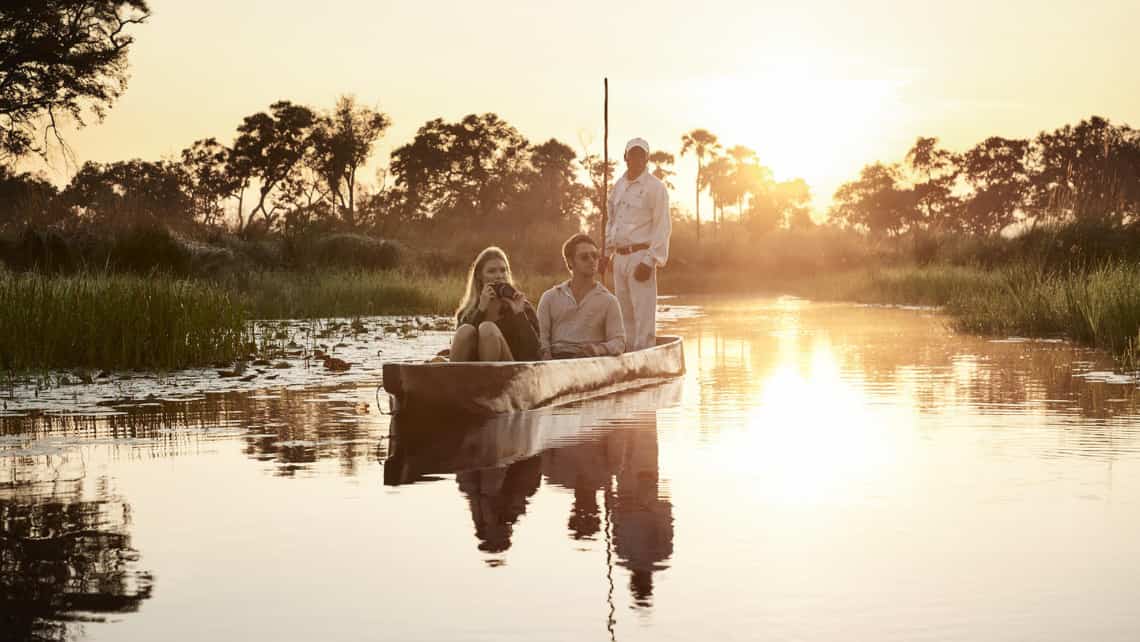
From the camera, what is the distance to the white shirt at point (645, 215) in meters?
15.0

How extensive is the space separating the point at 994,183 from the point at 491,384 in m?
79.9

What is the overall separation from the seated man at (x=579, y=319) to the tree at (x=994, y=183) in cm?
7393

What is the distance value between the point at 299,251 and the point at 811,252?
2970 cm

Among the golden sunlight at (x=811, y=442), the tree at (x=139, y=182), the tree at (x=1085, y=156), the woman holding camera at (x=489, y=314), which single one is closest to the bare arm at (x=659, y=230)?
the golden sunlight at (x=811, y=442)

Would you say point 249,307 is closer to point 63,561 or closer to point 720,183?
point 63,561

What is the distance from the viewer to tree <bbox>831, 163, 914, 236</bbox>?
3711 inches

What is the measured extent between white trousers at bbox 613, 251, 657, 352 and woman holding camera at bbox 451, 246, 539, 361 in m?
3.54

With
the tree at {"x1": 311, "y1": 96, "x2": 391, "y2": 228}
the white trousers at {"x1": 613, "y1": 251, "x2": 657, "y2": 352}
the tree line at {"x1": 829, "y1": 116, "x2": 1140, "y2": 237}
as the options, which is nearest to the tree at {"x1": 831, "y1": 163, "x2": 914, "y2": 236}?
the tree line at {"x1": 829, "y1": 116, "x2": 1140, "y2": 237}

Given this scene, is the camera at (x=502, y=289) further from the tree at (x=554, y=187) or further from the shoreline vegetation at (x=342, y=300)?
the tree at (x=554, y=187)

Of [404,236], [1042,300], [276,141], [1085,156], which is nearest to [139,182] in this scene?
[276,141]

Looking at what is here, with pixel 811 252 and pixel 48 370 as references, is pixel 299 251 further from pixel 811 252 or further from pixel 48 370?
pixel 811 252

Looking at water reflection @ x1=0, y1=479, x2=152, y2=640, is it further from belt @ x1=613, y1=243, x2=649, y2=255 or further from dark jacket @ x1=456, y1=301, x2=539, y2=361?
belt @ x1=613, y1=243, x2=649, y2=255

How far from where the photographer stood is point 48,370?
15.5m

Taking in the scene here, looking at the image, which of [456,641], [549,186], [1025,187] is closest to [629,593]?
[456,641]
